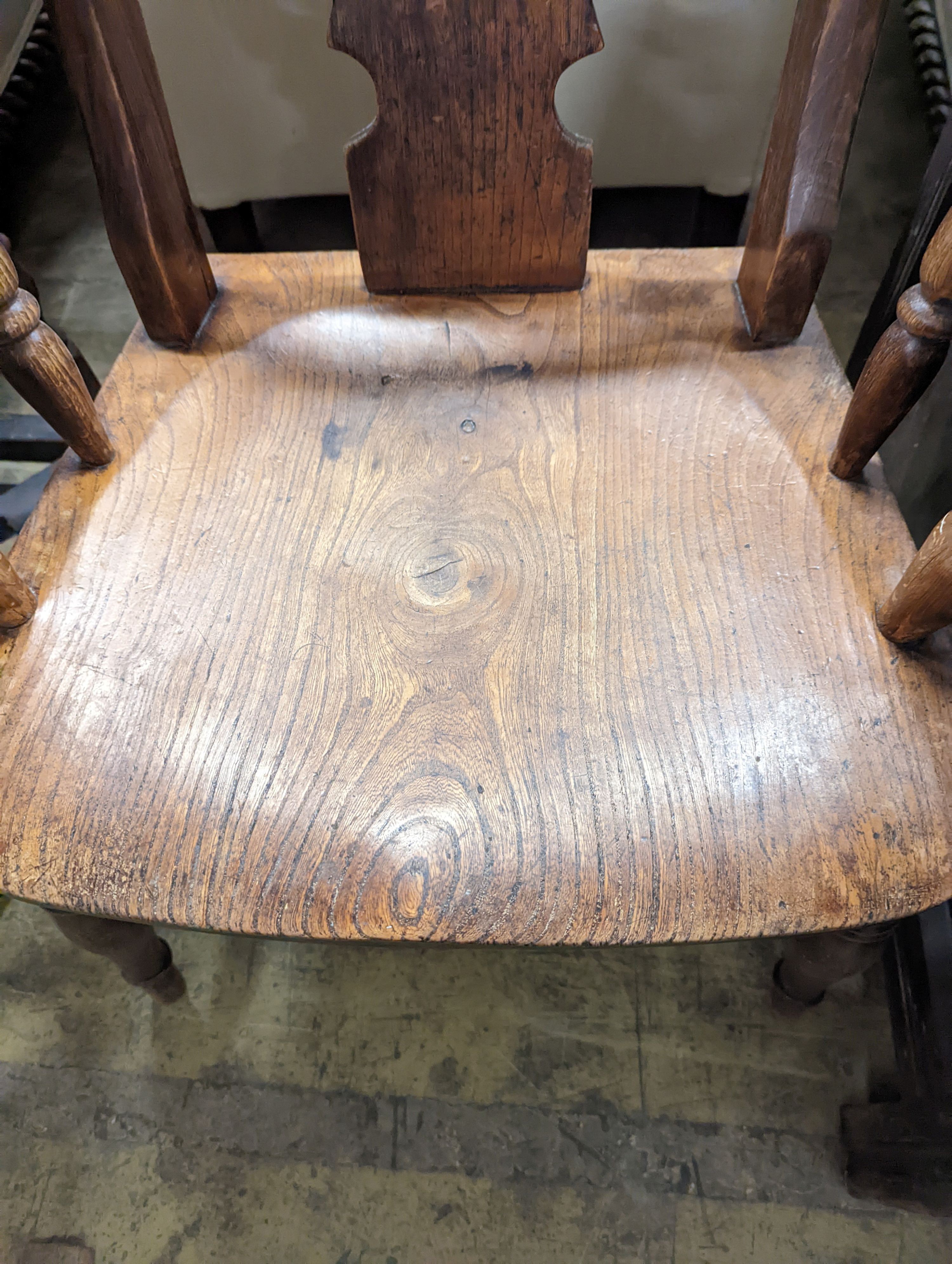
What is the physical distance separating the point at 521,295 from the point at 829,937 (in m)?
0.64

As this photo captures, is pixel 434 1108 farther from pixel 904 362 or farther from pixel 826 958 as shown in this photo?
pixel 904 362

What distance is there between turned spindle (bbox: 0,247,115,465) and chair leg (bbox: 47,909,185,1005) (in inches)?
14.2

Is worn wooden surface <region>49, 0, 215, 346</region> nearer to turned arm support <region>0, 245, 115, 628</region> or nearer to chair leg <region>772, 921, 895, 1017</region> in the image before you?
turned arm support <region>0, 245, 115, 628</region>

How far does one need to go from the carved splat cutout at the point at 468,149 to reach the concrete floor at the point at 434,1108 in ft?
2.38

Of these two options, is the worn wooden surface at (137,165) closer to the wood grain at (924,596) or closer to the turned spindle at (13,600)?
the turned spindle at (13,600)

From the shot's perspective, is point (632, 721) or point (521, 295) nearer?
point (632, 721)

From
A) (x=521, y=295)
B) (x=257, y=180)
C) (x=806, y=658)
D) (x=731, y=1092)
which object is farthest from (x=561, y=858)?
(x=257, y=180)

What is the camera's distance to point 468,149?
71 centimetres

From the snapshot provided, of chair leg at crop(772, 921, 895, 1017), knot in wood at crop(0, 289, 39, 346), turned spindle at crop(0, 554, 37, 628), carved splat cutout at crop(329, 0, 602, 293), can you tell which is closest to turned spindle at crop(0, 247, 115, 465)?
knot in wood at crop(0, 289, 39, 346)

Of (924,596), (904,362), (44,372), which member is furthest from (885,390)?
(44,372)

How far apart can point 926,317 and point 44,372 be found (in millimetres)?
634

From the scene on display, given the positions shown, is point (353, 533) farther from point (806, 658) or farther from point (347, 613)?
point (806, 658)

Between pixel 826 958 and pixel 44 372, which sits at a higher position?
pixel 44 372

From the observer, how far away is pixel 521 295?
2.66 ft
